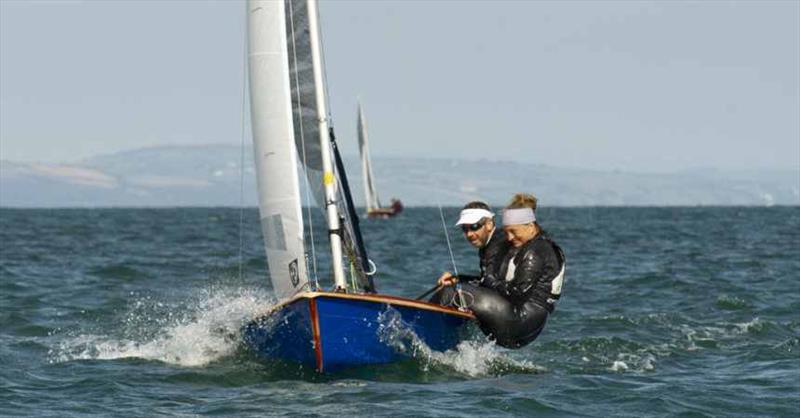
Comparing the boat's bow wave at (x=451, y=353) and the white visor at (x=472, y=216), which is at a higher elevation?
the white visor at (x=472, y=216)

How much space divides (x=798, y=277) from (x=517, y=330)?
18609 millimetres

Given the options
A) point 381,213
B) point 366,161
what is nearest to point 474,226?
point 366,161

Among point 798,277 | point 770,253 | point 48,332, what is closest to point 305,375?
point 48,332

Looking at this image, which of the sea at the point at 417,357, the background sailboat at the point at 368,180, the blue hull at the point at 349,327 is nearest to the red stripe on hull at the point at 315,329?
the blue hull at the point at 349,327

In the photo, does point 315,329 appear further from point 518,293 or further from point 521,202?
point 521,202

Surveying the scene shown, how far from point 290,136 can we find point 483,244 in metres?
2.40

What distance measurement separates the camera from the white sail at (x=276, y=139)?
620 inches

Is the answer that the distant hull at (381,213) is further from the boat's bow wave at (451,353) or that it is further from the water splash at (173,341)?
the boat's bow wave at (451,353)

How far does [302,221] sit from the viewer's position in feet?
52.0

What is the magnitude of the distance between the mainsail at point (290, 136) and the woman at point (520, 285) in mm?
1698

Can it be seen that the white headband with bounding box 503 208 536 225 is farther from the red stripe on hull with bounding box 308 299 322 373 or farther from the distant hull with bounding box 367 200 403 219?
the distant hull with bounding box 367 200 403 219

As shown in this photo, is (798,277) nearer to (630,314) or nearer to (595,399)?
(630,314)

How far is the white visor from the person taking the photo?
15039 millimetres

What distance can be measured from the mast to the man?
3.78 ft
